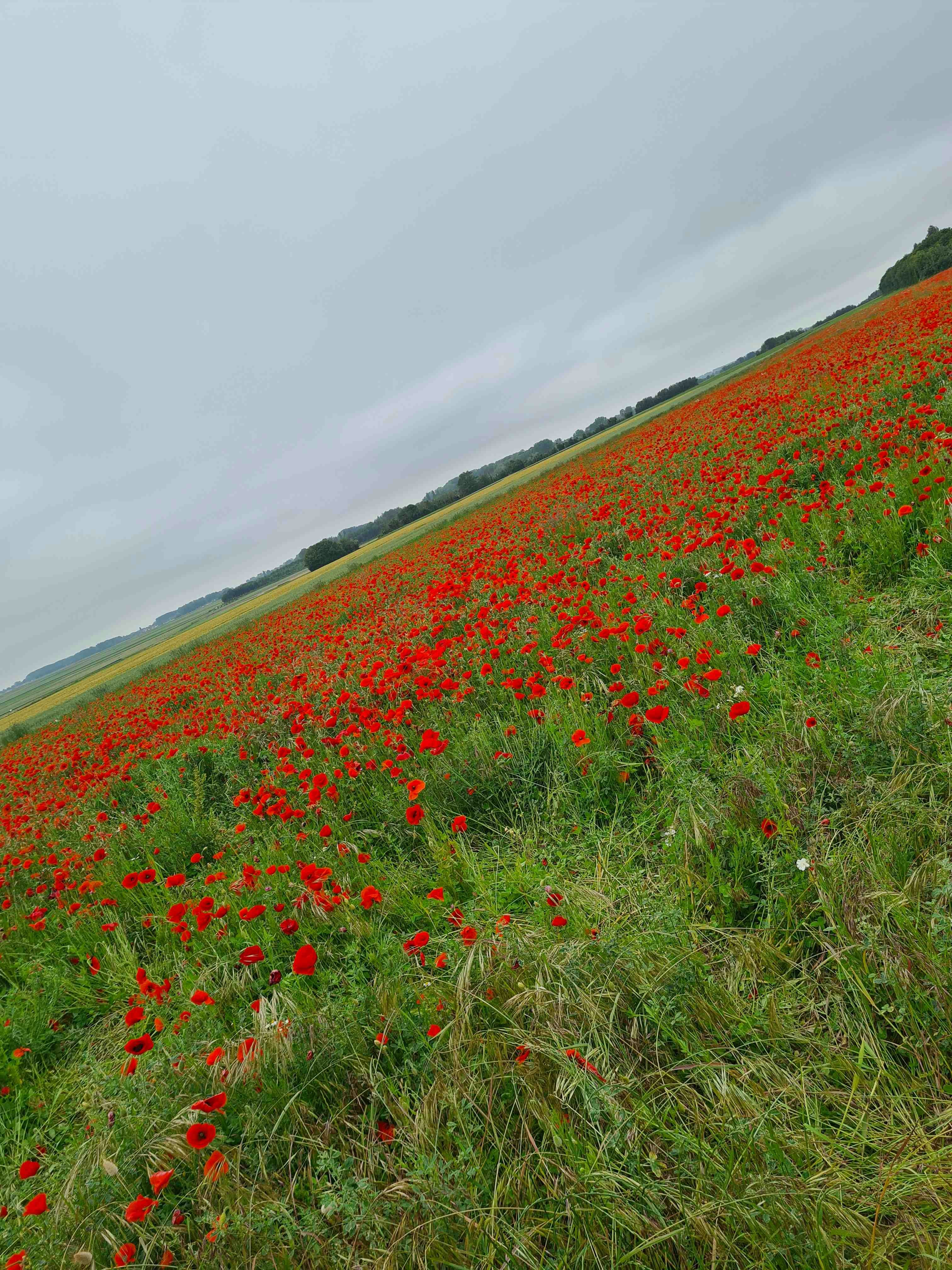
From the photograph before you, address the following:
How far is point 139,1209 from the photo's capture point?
153cm

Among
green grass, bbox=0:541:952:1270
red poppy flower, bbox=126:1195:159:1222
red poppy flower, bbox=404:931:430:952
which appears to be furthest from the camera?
red poppy flower, bbox=404:931:430:952

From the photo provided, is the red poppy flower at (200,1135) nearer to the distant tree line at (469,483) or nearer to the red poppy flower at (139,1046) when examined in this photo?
the red poppy flower at (139,1046)

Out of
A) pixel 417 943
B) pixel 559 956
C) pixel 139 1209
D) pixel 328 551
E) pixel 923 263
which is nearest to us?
pixel 139 1209

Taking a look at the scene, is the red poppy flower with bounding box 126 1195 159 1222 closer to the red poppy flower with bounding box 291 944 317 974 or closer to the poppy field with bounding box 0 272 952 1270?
the poppy field with bounding box 0 272 952 1270

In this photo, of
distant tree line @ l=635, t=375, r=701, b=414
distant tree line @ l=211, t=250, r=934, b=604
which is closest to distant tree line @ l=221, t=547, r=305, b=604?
distant tree line @ l=211, t=250, r=934, b=604

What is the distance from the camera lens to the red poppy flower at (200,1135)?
1596mm

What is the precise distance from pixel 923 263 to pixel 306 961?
78506mm

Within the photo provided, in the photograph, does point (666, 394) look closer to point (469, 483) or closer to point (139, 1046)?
point (469, 483)

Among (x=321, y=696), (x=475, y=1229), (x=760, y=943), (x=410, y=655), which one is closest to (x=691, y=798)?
(x=760, y=943)

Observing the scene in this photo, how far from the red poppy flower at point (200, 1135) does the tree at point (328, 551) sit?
210 ft

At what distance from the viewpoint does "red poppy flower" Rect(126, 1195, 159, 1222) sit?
4.93ft

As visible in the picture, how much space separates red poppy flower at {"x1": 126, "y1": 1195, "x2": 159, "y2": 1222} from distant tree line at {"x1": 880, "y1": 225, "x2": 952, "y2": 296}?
69774 millimetres

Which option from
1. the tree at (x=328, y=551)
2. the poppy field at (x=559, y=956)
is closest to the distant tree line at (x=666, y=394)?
the tree at (x=328, y=551)

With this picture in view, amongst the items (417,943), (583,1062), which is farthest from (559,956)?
(417,943)
